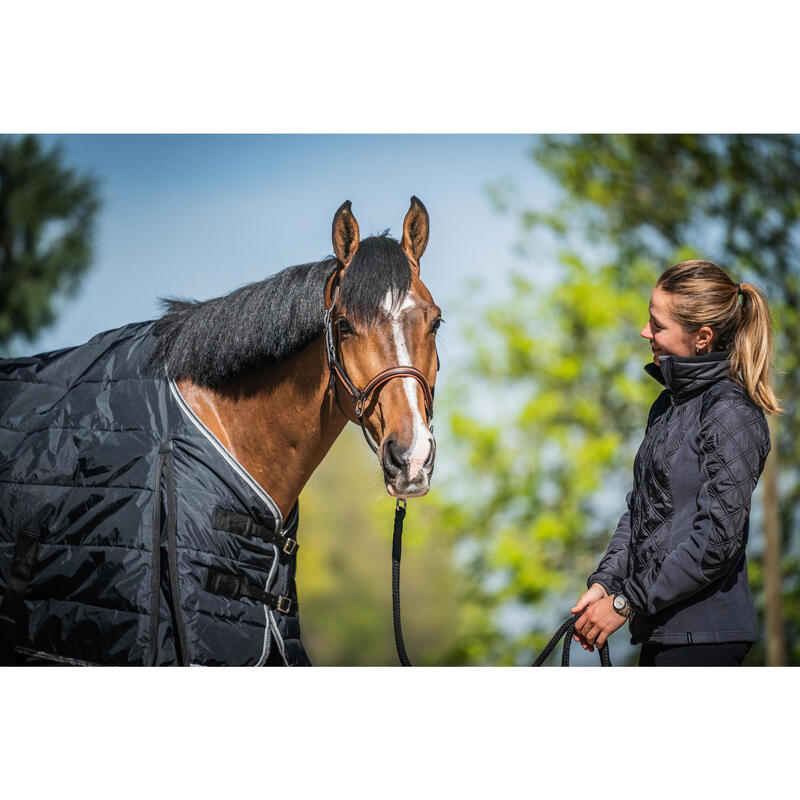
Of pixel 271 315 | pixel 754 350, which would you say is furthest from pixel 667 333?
pixel 271 315

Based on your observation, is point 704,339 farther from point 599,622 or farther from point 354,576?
point 354,576

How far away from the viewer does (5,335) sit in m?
4.90

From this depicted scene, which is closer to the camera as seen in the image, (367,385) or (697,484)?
(697,484)

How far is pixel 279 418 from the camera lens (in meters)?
2.44

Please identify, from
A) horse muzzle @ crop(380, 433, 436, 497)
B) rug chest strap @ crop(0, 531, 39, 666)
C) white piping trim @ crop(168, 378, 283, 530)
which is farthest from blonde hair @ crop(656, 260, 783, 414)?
rug chest strap @ crop(0, 531, 39, 666)

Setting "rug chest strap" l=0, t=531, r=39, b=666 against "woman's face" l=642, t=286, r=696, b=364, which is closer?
"woman's face" l=642, t=286, r=696, b=364

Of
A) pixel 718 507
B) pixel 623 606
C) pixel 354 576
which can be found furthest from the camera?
pixel 354 576

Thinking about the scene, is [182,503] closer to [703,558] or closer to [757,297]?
[703,558]

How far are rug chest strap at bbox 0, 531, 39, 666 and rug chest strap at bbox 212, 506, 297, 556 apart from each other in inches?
24.7

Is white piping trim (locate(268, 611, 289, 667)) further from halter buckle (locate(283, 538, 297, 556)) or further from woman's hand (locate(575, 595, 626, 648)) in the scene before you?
woman's hand (locate(575, 595, 626, 648))

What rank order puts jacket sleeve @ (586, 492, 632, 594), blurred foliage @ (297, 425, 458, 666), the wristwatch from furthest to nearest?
blurred foliage @ (297, 425, 458, 666) < jacket sleeve @ (586, 492, 632, 594) < the wristwatch

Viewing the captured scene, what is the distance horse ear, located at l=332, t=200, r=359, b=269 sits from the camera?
2.36 metres

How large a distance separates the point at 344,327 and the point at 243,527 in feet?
2.20

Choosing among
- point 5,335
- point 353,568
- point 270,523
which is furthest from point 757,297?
point 353,568
